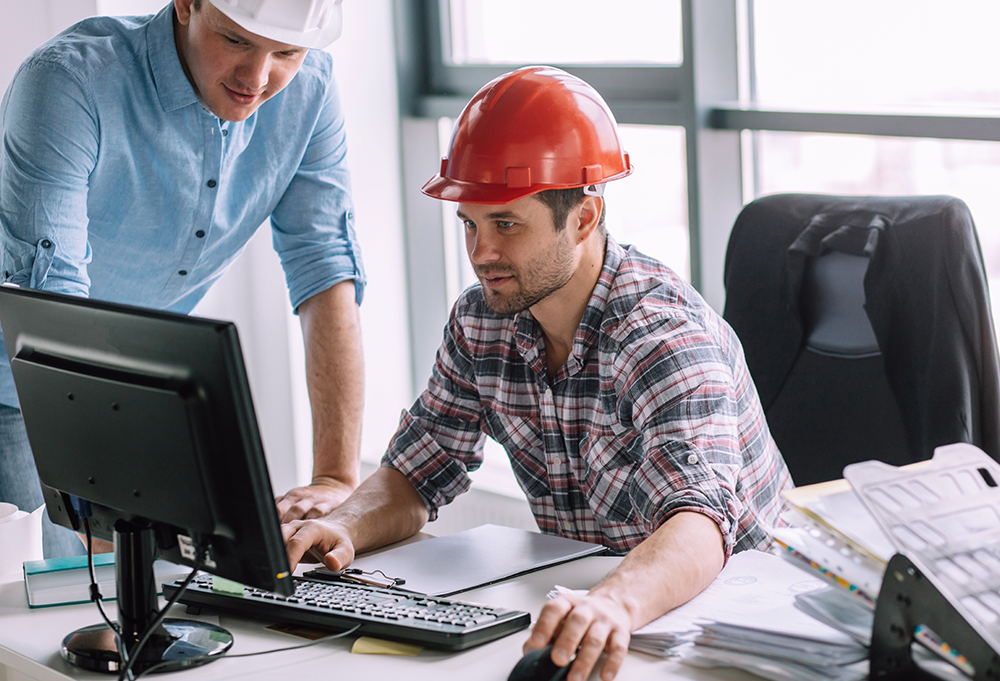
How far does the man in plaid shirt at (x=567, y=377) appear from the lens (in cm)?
150

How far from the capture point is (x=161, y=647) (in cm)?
125

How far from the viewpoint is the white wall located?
313 centimetres

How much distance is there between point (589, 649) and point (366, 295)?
2219 millimetres

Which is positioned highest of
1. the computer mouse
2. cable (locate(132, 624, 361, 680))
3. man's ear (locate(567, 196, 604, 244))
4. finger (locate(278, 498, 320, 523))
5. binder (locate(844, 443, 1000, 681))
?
man's ear (locate(567, 196, 604, 244))

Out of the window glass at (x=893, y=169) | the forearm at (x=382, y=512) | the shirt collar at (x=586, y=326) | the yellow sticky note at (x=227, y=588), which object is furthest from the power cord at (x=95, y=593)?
the window glass at (x=893, y=169)

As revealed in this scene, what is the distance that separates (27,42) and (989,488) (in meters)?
2.42

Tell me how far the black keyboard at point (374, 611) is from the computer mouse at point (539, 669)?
10cm

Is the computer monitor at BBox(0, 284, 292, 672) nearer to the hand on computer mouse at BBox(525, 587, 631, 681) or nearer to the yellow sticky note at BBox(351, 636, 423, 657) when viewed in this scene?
the yellow sticky note at BBox(351, 636, 423, 657)

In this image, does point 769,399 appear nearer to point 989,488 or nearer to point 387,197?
point 989,488

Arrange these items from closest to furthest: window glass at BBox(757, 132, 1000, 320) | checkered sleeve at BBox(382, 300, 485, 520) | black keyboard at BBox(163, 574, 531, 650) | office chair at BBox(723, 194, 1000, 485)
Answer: black keyboard at BBox(163, 574, 531, 650) < office chair at BBox(723, 194, 1000, 485) < checkered sleeve at BBox(382, 300, 485, 520) < window glass at BBox(757, 132, 1000, 320)

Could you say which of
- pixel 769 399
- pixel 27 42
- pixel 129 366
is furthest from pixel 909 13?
pixel 27 42

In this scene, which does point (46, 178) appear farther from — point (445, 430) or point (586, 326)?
point (586, 326)

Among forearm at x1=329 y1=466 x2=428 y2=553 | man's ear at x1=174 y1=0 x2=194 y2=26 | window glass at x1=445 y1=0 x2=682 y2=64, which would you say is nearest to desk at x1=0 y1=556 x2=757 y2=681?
forearm at x1=329 y1=466 x2=428 y2=553

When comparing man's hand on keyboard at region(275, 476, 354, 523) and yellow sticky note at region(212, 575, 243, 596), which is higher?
yellow sticky note at region(212, 575, 243, 596)
